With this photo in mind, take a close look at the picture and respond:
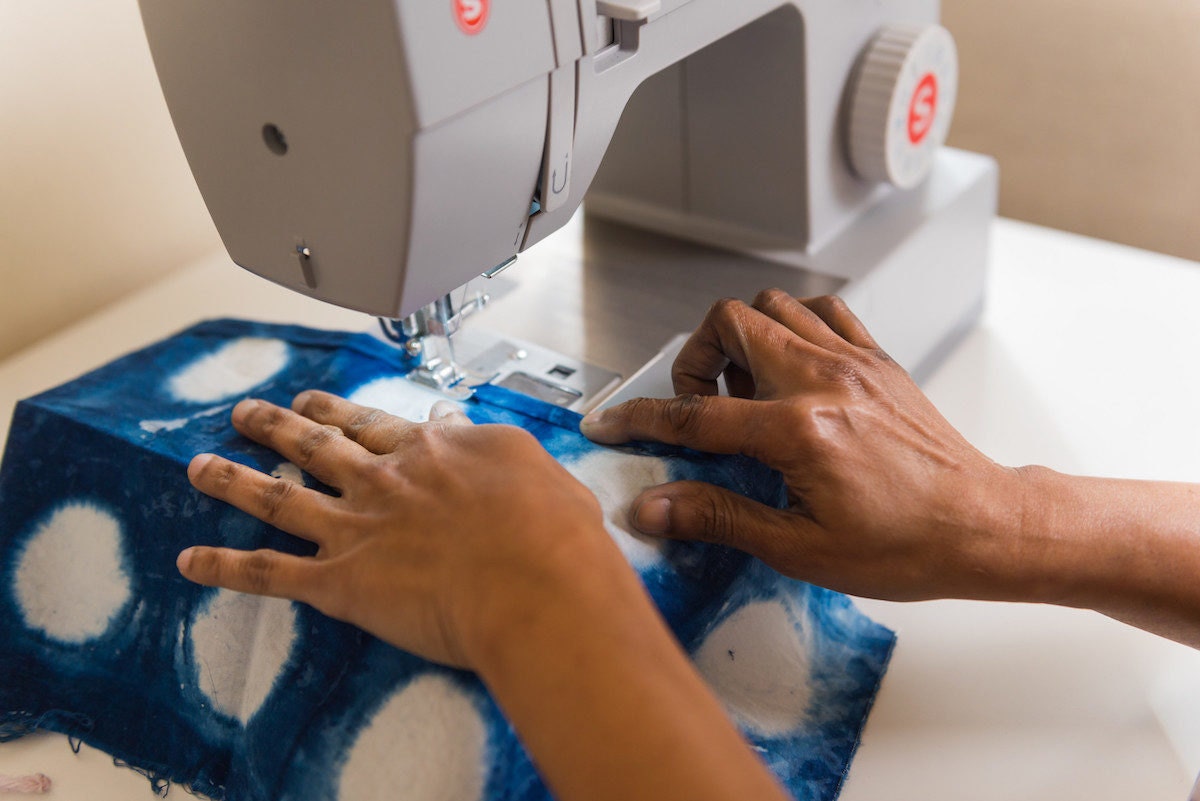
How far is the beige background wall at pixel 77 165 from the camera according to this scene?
59.4 inches

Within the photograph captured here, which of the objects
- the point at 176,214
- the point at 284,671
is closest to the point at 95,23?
the point at 176,214

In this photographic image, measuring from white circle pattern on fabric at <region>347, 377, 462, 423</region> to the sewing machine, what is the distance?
17 mm

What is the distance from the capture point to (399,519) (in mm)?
837

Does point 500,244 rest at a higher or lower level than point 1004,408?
higher

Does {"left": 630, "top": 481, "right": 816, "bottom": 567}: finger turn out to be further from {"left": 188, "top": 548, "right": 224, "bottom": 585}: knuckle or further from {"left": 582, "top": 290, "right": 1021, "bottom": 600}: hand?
{"left": 188, "top": 548, "right": 224, "bottom": 585}: knuckle

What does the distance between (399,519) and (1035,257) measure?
3.80 ft

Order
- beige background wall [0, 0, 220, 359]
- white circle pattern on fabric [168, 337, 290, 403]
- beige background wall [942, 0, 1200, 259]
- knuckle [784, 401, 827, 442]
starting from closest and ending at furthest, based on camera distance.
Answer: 1. knuckle [784, 401, 827, 442]
2. white circle pattern on fabric [168, 337, 290, 403]
3. beige background wall [0, 0, 220, 359]
4. beige background wall [942, 0, 1200, 259]

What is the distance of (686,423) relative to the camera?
961 millimetres

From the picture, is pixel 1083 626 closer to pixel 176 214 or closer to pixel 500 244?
pixel 500 244

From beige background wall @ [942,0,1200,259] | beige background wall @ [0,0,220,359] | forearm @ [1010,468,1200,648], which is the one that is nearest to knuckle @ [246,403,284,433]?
forearm @ [1010,468,1200,648]

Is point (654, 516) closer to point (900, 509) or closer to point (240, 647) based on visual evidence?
point (900, 509)

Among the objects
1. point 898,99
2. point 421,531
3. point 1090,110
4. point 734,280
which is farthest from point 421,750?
point 1090,110

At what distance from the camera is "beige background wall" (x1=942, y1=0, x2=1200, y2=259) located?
2.02m

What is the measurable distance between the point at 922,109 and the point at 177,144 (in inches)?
43.2
